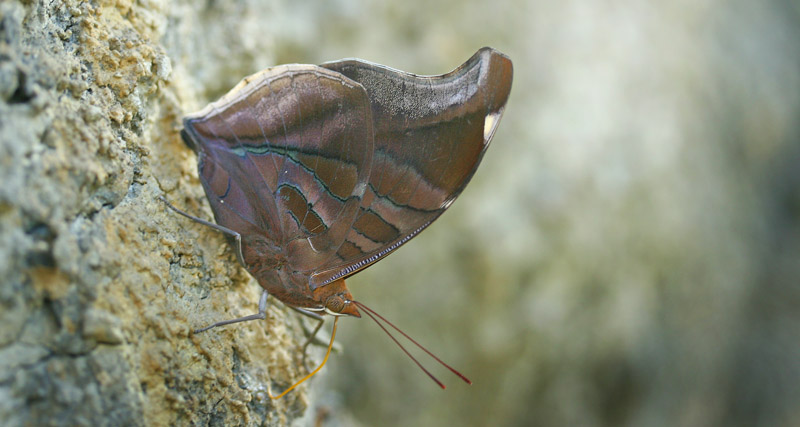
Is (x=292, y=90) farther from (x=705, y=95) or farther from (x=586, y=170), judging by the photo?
(x=705, y=95)

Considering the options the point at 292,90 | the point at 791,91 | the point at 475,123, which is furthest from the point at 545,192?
the point at 791,91

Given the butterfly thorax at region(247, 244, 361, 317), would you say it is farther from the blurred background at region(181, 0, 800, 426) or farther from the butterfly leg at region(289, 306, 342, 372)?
the blurred background at region(181, 0, 800, 426)

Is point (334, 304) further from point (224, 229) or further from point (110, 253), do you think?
point (110, 253)

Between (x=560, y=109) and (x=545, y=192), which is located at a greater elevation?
(x=560, y=109)

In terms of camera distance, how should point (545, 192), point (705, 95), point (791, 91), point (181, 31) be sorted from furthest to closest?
point (791, 91) < point (705, 95) < point (545, 192) < point (181, 31)

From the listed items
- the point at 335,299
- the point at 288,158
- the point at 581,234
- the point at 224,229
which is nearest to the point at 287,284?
the point at 335,299

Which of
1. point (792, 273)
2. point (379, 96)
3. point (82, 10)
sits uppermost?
point (792, 273)

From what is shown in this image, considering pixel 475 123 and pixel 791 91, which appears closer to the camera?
pixel 475 123

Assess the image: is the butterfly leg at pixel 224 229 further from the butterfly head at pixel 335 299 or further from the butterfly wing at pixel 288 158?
the butterfly head at pixel 335 299
